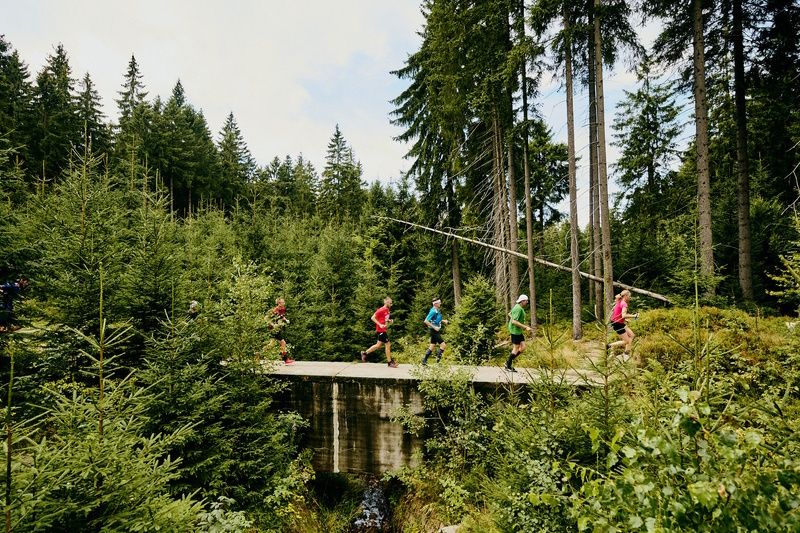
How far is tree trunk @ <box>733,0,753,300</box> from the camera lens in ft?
37.9

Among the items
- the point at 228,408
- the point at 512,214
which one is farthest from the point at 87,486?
the point at 512,214

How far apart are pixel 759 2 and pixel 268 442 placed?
2014 centimetres

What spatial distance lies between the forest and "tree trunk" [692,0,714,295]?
7cm

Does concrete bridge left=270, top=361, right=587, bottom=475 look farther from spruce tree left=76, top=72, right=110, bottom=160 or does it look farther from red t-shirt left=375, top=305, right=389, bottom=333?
spruce tree left=76, top=72, right=110, bottom=160

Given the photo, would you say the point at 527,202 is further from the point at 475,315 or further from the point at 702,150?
the point at 702,150

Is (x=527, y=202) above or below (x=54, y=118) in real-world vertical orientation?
below

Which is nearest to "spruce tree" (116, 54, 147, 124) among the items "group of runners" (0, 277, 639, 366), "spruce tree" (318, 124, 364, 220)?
"spruce tree" (318, 124, 364, 220)

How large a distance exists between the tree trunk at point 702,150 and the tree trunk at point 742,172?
2.45 m

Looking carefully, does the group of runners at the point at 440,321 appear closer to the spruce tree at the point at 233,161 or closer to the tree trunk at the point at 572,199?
the tree trunk at the point at 572,199

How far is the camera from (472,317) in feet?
44.8

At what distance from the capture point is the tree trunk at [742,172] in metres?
11.5

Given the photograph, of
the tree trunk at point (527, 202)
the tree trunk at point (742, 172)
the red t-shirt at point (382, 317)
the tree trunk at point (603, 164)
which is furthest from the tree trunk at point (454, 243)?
the tree trunk at point (742, 172)

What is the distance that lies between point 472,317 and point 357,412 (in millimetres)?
6200

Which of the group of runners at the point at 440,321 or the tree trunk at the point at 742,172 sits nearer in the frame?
the group of runners at the point at 440,321
